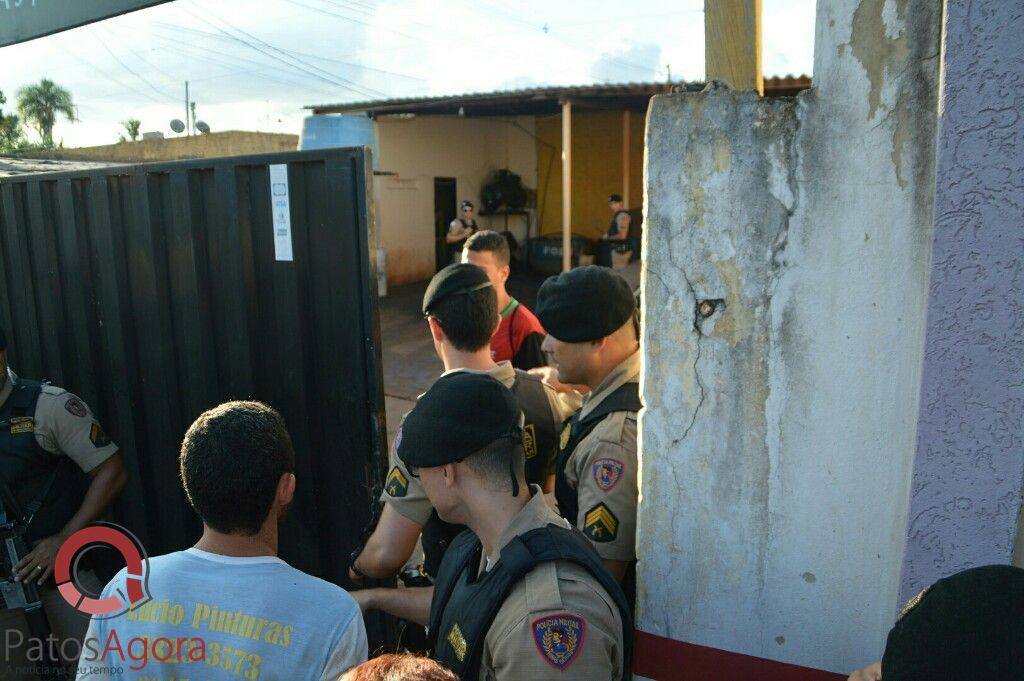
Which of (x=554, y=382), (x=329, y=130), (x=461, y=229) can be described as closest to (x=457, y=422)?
(x=554, y=382)

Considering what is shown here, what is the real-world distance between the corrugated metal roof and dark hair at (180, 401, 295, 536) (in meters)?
8.96

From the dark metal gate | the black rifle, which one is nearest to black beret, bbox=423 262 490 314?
the dark metal gate

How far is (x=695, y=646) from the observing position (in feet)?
6.34

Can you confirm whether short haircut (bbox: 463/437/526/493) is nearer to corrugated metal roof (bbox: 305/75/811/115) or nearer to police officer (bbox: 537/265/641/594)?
police officer (bbox: 537/265/641/594)

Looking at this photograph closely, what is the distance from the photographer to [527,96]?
10.9m

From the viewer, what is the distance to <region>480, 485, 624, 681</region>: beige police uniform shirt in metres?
1.32

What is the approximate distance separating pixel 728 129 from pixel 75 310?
3.16m

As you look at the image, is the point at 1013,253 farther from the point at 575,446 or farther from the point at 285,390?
the point at 285,390

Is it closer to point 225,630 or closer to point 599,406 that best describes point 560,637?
point 225,630

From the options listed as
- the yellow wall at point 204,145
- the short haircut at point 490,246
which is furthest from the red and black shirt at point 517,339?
the yellow wall at point 204,145

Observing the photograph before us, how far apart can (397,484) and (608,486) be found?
597mm

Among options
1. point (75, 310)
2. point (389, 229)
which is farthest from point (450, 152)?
point (75, 310)

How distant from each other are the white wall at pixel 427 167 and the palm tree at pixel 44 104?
29747 mm

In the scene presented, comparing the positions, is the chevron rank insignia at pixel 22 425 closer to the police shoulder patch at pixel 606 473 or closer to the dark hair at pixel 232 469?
the dark hair at pixel 232 469
